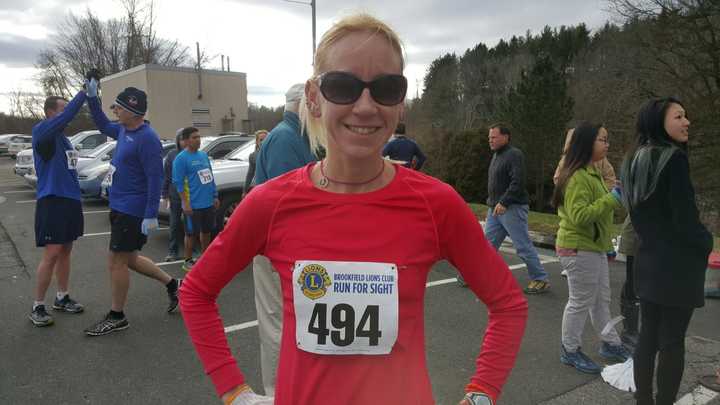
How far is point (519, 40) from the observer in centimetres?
5675

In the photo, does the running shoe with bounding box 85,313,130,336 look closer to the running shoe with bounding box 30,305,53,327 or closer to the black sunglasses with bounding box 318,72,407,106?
the running shoe with bounding box 30,305,53,327

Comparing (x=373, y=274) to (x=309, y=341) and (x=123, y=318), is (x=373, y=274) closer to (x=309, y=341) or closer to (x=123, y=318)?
(x=309, y=341)

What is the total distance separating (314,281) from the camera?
130 centimetres

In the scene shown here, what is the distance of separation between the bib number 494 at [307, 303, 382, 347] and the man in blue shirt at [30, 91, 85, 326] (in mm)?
4095

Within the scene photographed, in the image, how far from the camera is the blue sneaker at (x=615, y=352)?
384 centimetres

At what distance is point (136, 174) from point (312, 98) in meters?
3.39

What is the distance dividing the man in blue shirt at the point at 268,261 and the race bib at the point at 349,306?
1645mm

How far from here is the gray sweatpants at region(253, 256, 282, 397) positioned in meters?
2.91

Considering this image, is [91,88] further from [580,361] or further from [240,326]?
[580,361]

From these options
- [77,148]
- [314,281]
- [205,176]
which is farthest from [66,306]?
[77,148]

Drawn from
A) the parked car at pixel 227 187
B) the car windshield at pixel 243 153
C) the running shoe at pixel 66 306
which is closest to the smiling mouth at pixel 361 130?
the running shoe at pixel 66 306

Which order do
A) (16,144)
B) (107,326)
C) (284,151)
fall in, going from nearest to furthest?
(284,151), (107,326), (16,144)

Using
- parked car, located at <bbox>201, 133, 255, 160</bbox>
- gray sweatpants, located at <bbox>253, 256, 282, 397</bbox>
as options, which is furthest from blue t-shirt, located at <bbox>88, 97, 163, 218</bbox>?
parked car, located at <bbox>201, 133, 255, 160</bbox>

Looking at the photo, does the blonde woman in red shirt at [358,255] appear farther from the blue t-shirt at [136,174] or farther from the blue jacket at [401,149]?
the blue jacket at [401,149]
